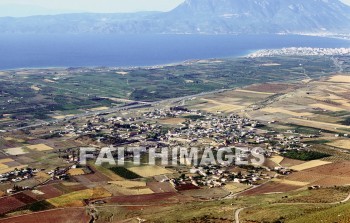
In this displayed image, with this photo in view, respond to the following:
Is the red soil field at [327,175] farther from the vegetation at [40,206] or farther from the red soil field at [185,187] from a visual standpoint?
the vegetation at [40,206]

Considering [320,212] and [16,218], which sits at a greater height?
[320,212]

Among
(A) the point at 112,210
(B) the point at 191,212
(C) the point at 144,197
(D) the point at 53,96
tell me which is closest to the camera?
(B) the point at 191,212

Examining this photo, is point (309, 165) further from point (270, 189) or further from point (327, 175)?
point (270, 189)

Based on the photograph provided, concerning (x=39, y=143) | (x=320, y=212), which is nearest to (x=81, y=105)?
(x=39, y=143)

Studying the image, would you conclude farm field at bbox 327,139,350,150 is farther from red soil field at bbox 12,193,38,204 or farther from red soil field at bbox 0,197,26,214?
red soil field at bbox 0,197,26,214

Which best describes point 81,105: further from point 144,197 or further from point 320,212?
point 320,212
